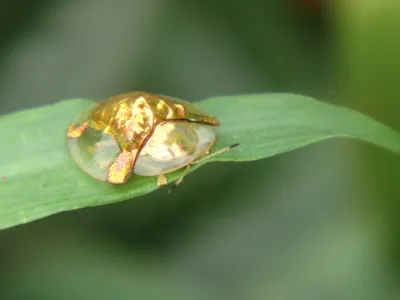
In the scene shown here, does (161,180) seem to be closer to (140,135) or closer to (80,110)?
(140,135)

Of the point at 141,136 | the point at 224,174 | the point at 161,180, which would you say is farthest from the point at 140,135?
the point at 224,174

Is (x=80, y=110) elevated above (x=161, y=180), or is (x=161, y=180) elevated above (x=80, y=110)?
(x=80, y=110)

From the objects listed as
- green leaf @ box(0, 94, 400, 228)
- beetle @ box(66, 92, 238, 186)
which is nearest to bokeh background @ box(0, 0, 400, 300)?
green leaf @ box(0, 94, 400, 228)

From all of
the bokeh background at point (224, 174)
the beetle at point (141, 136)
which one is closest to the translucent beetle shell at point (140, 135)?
the beetle at point (141, 136)

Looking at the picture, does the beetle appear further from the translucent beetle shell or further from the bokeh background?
the bokeh background

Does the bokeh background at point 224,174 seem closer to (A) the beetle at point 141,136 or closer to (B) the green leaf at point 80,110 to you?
(B) the green leaf at point 80,110

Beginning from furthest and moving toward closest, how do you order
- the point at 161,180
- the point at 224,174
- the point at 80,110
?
the point at 224,174 < the point at 80,110 < the point at 161,180
